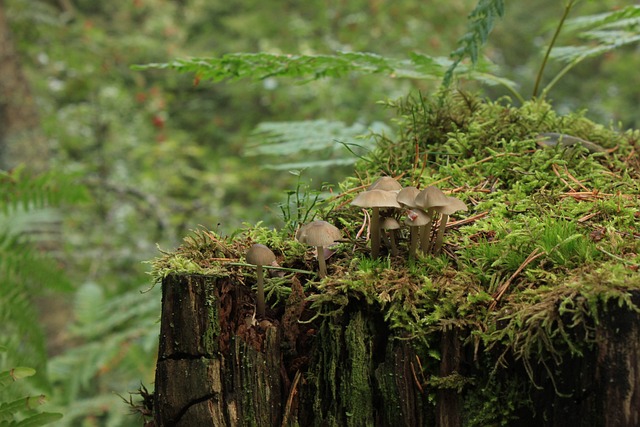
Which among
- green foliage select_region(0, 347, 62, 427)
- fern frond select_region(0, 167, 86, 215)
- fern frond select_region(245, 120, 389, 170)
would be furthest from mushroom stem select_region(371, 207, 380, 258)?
fern frond select_region(0, 167, 86, 215)

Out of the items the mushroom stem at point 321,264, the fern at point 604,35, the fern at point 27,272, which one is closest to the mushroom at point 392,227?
the mushroom stem at point 321,264

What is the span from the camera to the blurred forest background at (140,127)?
5.16 m

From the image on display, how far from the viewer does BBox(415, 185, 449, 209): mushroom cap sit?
1745 mm

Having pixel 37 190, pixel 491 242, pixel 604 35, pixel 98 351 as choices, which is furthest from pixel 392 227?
pixel 98 351

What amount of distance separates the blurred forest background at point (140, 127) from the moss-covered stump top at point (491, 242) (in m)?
0.71

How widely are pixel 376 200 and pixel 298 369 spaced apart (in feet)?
2.02

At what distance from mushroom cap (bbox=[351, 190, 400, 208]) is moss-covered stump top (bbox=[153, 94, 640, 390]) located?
0.72 ft

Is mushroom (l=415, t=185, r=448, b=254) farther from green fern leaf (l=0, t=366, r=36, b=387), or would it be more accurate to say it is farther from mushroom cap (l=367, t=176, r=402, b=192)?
green fern leaf (l=0, t=366, r=36, b=387)

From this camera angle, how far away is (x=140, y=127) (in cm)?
1097

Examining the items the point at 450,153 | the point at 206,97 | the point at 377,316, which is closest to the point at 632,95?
the point at 206,97

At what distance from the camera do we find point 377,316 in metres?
1.81

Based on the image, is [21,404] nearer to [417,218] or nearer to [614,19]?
[417,218]

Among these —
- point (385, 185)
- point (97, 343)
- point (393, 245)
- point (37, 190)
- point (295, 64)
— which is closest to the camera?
point (385, 185)

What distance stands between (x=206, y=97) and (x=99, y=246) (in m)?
4.67
